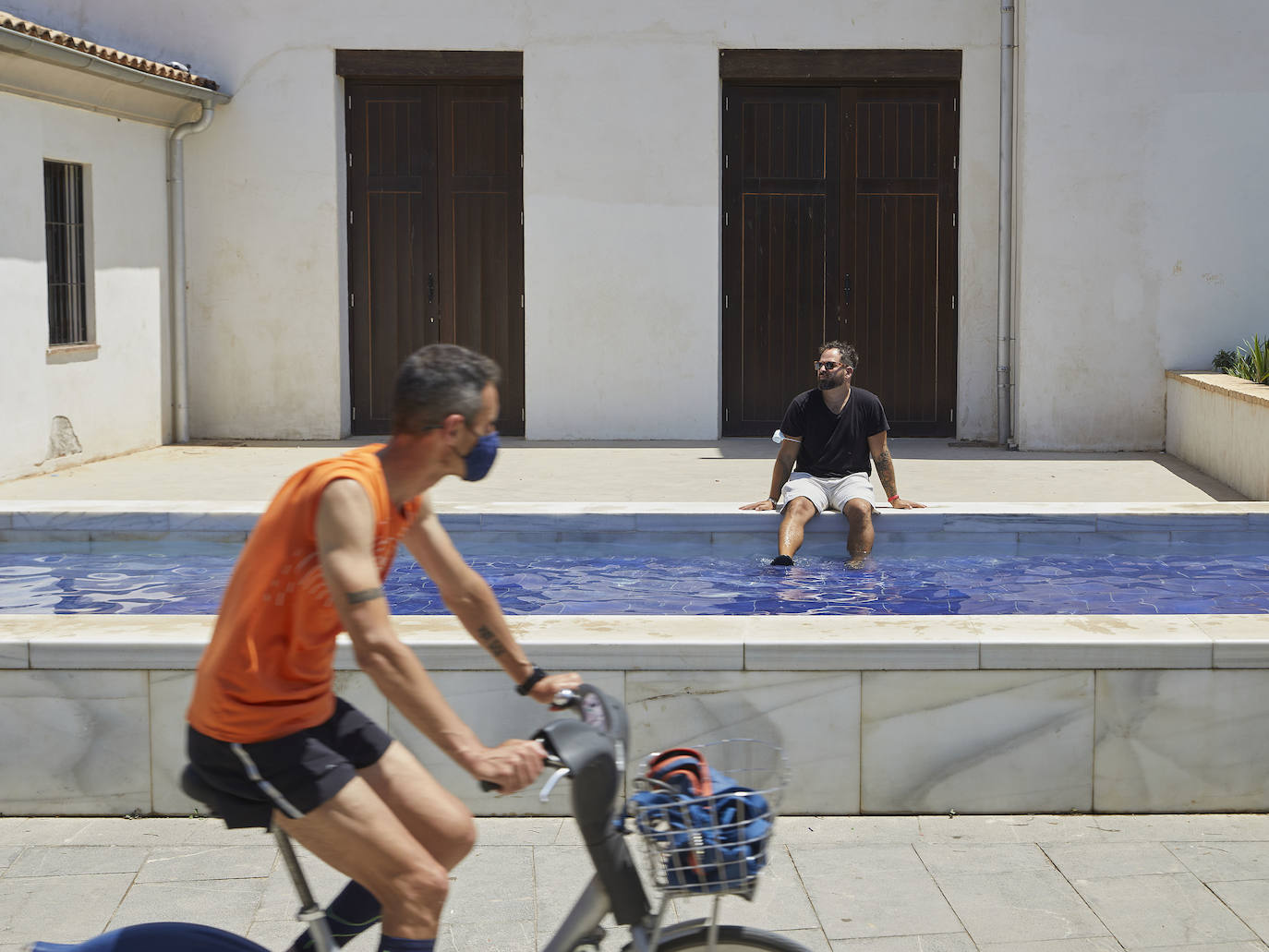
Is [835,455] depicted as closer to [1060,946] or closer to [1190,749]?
[1190,749]

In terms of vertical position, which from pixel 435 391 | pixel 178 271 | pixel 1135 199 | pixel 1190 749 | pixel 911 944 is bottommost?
pixel 911 944

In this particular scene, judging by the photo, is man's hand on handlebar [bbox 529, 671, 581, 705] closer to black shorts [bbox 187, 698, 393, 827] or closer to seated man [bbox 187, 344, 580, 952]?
seated man [bbox 187, 344, 580, 952]

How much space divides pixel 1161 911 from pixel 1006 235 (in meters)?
10.7


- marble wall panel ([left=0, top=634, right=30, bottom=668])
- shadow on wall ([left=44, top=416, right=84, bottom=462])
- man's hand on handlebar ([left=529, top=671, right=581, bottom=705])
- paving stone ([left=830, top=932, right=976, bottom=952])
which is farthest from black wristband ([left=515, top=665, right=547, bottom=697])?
shadow on wall ([left=44, top=416, right=84, bottom=462])

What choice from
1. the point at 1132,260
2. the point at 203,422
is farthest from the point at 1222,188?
the point at 203,422

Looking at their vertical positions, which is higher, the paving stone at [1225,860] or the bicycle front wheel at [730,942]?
the bicycle front wheel at [730,942]

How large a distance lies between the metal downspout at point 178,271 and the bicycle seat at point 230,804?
12.0 metres

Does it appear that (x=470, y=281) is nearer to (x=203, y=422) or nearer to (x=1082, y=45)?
(x=203, y=422)

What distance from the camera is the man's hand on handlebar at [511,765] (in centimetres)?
242

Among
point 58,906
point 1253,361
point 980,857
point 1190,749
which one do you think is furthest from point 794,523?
point 1253,361

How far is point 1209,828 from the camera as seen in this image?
465cm

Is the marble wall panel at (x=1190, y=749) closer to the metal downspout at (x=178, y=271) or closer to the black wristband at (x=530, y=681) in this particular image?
the black wristband at (x=530, y=681)

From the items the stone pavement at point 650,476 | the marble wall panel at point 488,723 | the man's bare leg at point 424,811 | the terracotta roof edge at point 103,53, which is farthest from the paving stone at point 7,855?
the terracotta roof edge at point 103,53

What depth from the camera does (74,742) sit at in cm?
479
